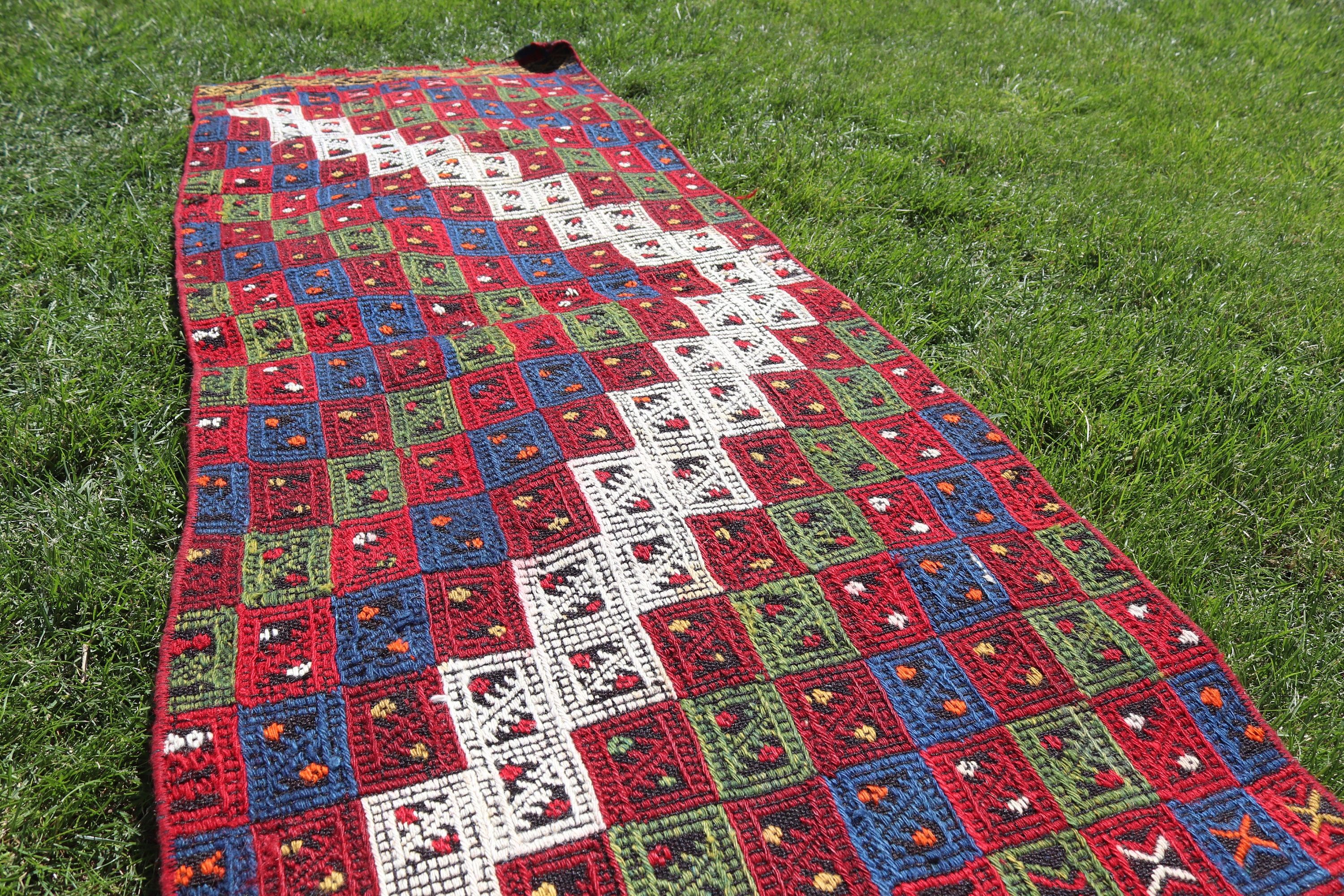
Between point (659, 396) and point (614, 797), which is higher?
point (659, 396)

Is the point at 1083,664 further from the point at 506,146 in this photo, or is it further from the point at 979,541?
the point at 506,146

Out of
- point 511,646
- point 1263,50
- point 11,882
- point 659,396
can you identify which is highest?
point 1263,50

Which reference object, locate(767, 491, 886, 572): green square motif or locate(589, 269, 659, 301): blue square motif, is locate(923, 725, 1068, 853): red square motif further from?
locate(589, 269, 659, 301): blue square motif

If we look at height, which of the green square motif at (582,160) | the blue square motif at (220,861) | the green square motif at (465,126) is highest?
the green square motif at (465,126)

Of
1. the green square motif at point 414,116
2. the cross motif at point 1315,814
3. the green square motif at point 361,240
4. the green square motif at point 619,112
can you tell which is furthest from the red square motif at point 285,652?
the green square motif at point 619,112

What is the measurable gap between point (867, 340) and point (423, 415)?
4.11ft

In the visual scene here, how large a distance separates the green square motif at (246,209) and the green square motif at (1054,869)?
2757mm

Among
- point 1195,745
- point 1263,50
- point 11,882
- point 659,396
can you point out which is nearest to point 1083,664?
point 1195,745

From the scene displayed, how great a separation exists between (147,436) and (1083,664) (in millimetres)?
2116

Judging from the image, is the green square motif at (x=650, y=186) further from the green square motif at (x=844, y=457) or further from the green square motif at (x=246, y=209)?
the green square motif at (x=844, y=457)

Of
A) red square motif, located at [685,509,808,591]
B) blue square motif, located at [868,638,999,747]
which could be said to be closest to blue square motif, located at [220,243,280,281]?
red square motif, located at [685,509,808,591]

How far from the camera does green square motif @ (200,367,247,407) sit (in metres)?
2.12

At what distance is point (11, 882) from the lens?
132cm

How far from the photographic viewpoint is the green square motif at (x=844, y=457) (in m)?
2.04
